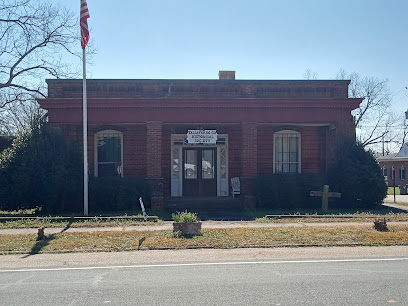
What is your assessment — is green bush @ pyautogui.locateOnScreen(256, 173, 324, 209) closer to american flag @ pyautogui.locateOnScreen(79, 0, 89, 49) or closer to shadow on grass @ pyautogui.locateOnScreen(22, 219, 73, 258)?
shadow on grass @ pyautogui.locateOnScreen(22, 219, 73, 258)

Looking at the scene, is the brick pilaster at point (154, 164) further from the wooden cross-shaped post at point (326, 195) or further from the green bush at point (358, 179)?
the green bush at point (358, 179)

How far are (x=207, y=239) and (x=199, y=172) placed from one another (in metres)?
8.92

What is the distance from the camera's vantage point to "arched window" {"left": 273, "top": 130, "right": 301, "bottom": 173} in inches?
766

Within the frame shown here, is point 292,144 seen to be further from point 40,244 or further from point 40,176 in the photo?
point 40,244

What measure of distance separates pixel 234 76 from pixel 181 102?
3.80 m

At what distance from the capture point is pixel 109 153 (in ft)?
61.9

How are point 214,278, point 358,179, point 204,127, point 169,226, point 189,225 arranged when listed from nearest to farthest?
point 214,278
point 189,225
point 169,226
point 358,179
point 204,127

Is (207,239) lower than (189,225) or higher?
lower

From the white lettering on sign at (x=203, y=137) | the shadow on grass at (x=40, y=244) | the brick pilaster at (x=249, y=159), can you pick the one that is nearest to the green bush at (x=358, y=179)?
the brick pilaster at (x=249, y=159)

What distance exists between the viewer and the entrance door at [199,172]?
19375 millimetres

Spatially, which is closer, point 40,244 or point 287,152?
point 40,244

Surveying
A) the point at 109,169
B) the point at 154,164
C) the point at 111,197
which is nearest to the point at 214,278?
the point at 111,197

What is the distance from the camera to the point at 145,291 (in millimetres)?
6328

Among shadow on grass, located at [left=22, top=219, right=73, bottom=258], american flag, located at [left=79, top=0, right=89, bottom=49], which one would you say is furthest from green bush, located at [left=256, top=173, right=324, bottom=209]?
american flag, located at [left=79, top=0, right=89, bottom=49]
